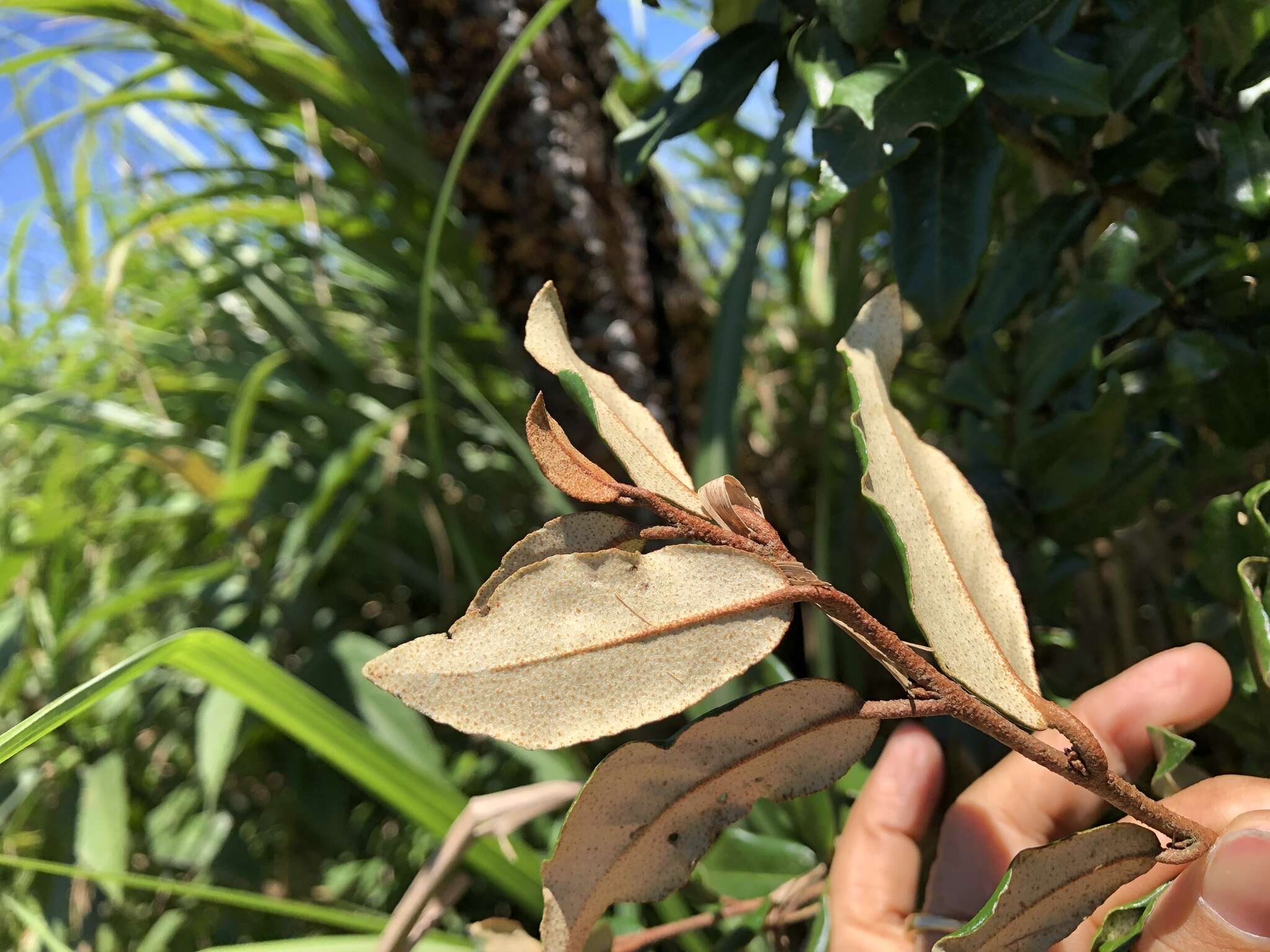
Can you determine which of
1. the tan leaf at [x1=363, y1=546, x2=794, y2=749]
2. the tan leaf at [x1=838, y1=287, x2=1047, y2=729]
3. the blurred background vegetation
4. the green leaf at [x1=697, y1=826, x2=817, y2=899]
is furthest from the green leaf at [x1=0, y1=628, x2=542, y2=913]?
the tan leaf at [x1=838, y1=287, x2=1047, y2=729]

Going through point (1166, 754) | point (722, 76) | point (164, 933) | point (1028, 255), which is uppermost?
point (722, 76)

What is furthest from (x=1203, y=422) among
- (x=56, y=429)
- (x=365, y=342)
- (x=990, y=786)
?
(x=56, y=429)

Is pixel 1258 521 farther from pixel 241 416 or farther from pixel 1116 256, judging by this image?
pixel 241 416

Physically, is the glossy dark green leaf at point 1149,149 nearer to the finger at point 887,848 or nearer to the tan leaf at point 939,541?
the tan leaf at point 939,541

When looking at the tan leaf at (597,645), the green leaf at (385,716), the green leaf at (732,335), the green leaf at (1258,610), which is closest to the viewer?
the tan leaf at (597,645)

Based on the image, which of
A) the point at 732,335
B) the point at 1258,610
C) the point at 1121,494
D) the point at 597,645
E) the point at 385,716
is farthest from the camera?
the point at 385,716

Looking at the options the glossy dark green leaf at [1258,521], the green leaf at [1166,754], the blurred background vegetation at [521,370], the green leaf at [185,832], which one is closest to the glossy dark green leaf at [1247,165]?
the blurred background vegetation at [521,370]

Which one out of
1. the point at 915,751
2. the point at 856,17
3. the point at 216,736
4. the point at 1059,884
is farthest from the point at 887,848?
the point at 216,736
